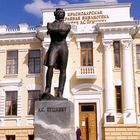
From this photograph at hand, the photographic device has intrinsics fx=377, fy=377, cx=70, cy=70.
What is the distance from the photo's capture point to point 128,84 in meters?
26.5

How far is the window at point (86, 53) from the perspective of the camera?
27.5 m

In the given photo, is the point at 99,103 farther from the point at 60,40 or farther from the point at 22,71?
the point at 60,40

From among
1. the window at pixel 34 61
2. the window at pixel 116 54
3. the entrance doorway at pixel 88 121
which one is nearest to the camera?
the entrance doorway at pixel 88 121

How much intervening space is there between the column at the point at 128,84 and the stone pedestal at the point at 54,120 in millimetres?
16421

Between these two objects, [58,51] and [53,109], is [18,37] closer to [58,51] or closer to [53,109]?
[58,51]

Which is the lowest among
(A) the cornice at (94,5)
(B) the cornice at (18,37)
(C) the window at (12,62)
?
(C) the window at (12,62)

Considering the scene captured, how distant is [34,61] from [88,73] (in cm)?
470

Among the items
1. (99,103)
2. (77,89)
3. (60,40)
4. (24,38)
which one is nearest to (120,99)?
(99,103)

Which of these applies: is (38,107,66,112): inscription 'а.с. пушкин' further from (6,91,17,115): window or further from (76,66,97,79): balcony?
(6,91,17,115): window

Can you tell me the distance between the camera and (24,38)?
29062 millimetres

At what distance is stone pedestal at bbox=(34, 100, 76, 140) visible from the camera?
9.99 meters

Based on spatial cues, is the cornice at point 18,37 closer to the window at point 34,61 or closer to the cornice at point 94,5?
the window at point 34,61

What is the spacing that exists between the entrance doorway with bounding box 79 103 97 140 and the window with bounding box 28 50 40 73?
183 inches

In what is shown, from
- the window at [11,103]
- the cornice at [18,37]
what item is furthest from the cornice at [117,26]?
the window at [11,103]
